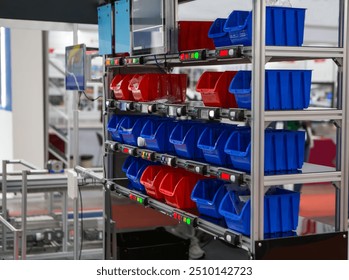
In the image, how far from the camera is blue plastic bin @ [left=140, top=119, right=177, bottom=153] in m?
4.77

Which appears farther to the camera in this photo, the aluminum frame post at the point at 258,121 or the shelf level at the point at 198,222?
the shelf level at the point at 198,222

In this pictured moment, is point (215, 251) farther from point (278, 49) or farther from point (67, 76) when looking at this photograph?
point (278, 49)

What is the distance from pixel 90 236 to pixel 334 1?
4431 millimetres

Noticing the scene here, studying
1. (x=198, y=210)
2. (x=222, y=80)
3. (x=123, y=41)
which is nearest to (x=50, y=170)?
(x=123, y=41)

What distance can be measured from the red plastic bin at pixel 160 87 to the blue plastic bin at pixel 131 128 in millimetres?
236

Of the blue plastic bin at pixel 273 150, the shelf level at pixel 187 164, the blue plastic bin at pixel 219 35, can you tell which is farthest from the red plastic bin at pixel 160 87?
the blue plastic bin at pixel 273 150

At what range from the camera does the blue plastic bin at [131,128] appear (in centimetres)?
518

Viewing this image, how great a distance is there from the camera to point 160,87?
197 inches

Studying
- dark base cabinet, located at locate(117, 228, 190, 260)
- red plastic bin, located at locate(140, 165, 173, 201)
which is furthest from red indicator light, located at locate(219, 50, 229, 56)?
dark base cabinet, located at locate(117, 228, 190, 260)

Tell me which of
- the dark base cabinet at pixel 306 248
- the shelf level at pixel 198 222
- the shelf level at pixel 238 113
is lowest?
the dark base cabinet at pixel 306 248

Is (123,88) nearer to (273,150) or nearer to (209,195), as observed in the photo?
(209,195)

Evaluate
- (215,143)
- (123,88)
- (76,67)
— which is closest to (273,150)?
(215,143)

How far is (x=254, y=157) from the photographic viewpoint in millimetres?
3432

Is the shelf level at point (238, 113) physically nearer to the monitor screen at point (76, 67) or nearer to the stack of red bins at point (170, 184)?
the stack of red bins at point (170, 184)
